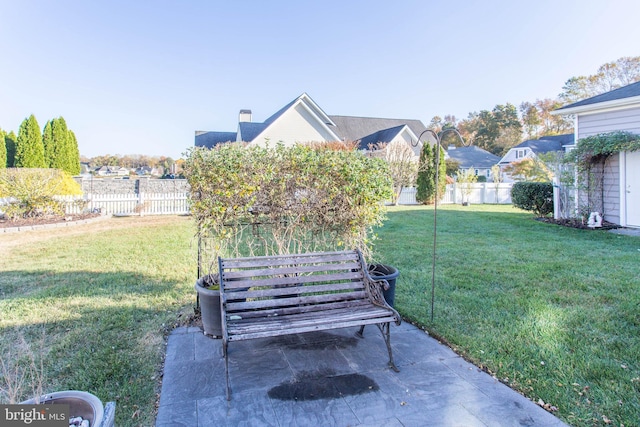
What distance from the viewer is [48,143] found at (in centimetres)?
1922

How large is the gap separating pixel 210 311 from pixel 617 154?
38.3ft

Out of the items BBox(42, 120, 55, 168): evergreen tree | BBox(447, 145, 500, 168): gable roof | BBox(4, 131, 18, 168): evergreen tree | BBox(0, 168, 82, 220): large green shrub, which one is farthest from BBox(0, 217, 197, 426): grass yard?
BBox(447, 145, 500, 168): gable roof

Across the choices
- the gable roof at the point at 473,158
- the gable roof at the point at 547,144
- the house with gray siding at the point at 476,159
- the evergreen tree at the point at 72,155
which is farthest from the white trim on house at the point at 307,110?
the gable roof at the point at 547,144

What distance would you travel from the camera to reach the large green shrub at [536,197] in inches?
482

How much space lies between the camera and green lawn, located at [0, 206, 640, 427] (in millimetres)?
2584

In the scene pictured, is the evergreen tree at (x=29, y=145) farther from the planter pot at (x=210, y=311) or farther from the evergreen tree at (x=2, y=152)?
the planter pot at (x=210, y=311)

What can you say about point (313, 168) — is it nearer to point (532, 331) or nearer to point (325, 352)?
point (325, 352)

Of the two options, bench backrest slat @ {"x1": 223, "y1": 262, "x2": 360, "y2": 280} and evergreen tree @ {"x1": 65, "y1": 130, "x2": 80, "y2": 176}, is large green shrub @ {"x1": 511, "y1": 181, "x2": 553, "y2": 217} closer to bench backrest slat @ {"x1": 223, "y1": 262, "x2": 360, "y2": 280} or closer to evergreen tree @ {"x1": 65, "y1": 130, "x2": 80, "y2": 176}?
bench backrest slat @ {"x1": 223, "y1": 262, "x2": 360, "y2": 280}

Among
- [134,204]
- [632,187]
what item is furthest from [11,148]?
[632,187]

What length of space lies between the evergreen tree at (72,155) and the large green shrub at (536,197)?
76.4 feet

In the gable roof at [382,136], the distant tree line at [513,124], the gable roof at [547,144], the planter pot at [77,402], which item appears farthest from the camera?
the distant tree line at [513,124]

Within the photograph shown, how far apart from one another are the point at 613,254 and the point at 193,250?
8467 millimetres

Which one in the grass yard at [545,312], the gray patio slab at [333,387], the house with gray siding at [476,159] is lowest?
the gray patio slab at [333,387]

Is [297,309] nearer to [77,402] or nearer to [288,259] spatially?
[288,259]
